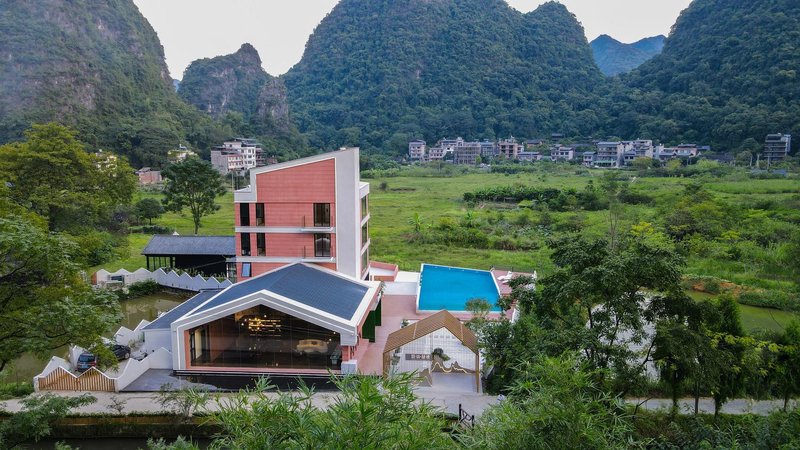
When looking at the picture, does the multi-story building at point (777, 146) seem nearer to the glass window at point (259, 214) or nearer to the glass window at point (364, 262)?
the glass window at point (364, 262)

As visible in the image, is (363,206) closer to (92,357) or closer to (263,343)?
(263,343)

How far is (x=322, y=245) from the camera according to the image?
49.5 feet

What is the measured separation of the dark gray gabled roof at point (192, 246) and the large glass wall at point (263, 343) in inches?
328

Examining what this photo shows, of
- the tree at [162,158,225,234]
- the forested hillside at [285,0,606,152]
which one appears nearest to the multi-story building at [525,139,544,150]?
the forested hillside at [285,0,606,152]

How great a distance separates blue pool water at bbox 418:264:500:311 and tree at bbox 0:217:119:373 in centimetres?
1074

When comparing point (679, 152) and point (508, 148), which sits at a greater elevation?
point (508, 148)

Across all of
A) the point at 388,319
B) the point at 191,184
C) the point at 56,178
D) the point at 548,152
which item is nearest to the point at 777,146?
the point at 548,152

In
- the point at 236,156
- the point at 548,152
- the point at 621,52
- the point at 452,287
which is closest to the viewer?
the point at 452,287

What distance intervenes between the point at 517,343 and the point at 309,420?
6.42 metres

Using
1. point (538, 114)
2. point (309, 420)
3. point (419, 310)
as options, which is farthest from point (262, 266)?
point (538, 114)

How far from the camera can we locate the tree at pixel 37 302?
25.9 feet

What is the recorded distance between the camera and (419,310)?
56.4ft

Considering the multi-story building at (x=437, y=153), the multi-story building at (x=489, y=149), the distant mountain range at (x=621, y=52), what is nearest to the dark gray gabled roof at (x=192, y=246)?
the multi-story building at (x=489, y=149)

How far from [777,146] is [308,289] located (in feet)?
185
